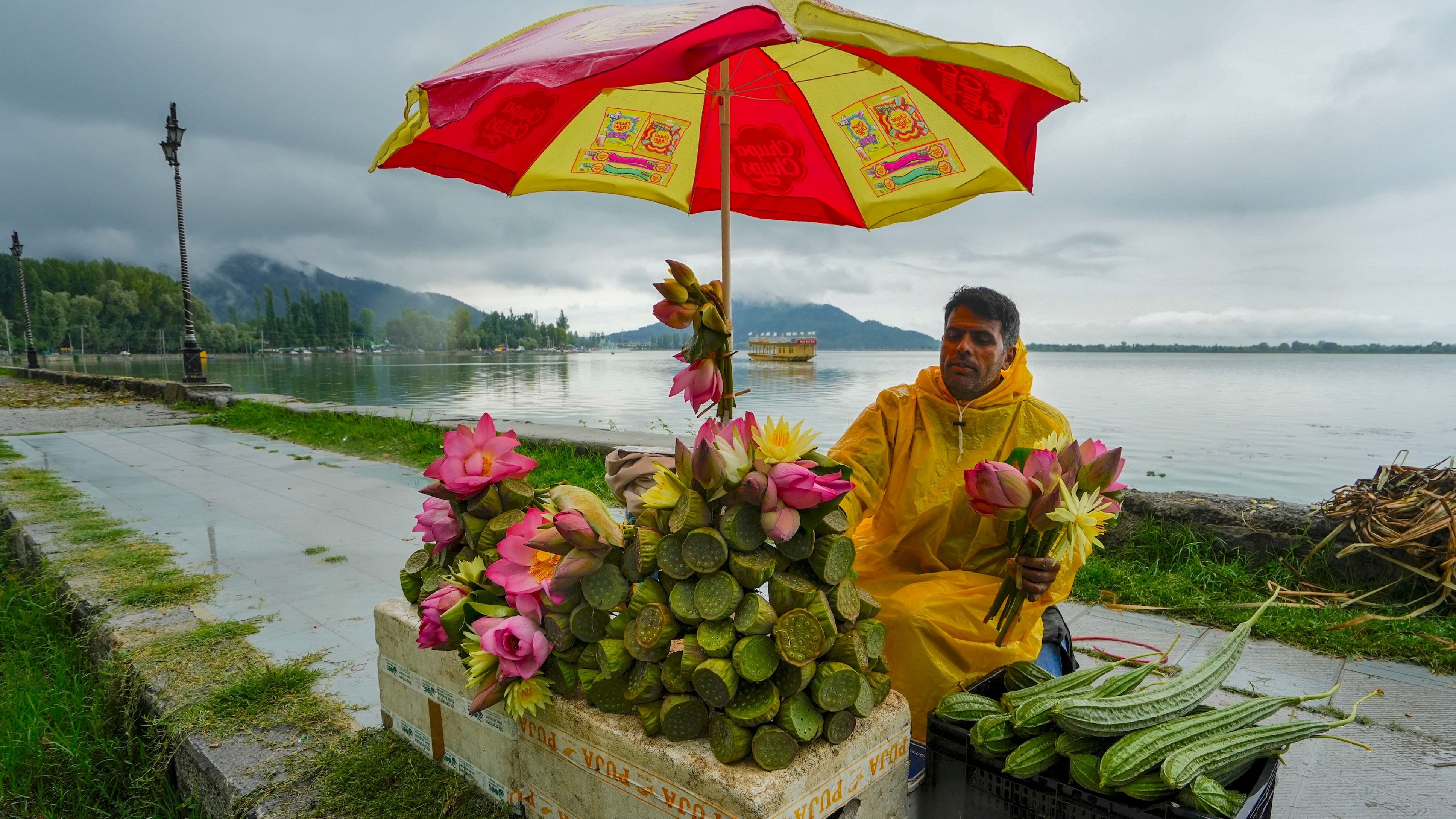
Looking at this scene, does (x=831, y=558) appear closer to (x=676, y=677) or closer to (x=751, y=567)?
(x=751, y=567)

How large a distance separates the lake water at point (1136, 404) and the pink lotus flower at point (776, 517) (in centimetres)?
23

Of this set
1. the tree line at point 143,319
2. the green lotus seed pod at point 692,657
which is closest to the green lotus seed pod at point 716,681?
the green lotus seed pod at point 692,657

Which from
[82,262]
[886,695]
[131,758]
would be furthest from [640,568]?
[82,262]

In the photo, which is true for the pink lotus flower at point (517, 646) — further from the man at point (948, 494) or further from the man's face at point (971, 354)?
the man's face at point (971, 354)

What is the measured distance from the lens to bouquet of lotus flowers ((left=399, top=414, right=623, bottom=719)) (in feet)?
4.64

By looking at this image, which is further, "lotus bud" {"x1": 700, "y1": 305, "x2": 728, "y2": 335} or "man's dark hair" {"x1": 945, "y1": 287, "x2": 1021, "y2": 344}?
"man's dark hair" {"x1": 945, "y1": 287, "x2": 1021, "y2": 344}

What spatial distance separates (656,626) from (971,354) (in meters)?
1.47

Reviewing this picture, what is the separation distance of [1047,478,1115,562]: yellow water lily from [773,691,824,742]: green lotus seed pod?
2.06 ft

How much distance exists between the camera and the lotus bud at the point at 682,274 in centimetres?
151

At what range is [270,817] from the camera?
185cm

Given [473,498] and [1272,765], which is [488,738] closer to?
[473,498]

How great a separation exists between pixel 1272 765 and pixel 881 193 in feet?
7.02

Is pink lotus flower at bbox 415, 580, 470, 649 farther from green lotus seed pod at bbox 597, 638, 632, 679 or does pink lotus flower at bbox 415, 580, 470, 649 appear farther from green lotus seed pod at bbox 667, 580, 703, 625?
green lotus seed pod at bbox 667, 580, 703, 625

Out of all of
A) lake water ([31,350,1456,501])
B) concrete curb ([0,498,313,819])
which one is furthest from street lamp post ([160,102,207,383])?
concrete curb ([0,498,313,819])
